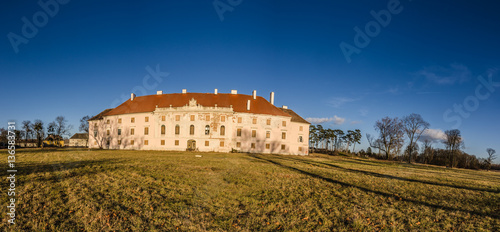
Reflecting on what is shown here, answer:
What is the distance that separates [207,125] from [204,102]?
5794 millimetres

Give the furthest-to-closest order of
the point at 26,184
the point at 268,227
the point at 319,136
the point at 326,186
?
the point at 319,136
the point at 326,186
the point at 26,184
the point at 268,227

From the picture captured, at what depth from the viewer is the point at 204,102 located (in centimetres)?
4725

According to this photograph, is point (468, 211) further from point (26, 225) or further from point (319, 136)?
point (319, 136)

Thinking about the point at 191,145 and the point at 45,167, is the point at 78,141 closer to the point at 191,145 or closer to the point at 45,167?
the point at 191,145

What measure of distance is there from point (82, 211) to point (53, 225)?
1.00 m

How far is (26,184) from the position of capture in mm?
9109

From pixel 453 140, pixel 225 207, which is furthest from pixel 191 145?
pixel 453 140

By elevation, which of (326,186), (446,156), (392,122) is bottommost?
(446,156)

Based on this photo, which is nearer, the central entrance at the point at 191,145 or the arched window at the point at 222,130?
the central entrance at the point at 191,145

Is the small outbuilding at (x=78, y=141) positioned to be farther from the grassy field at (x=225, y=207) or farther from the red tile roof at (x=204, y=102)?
the grassy field at (x=225, y=207)

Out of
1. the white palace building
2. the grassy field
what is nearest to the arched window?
the white palace building

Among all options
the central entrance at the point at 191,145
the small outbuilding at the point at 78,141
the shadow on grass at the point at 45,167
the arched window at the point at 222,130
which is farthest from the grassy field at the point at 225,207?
the small outbuilding at the point at 78,141

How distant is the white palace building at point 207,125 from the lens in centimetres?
4409

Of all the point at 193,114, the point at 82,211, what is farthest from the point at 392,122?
the point at 82,211
